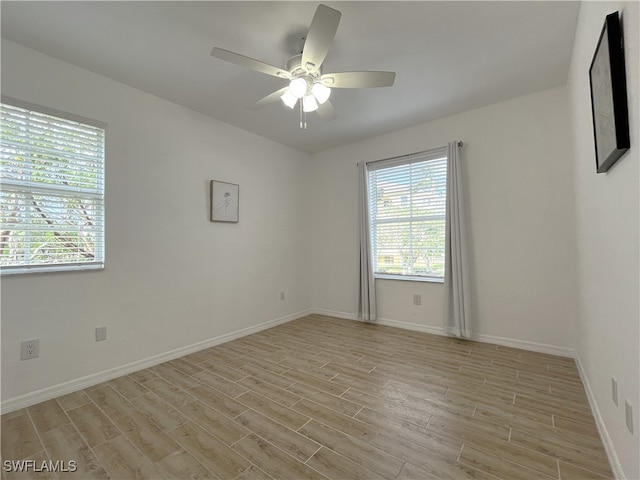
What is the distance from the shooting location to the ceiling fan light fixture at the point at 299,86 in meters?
1.91

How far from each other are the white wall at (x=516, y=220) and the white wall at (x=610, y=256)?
1.77 ft

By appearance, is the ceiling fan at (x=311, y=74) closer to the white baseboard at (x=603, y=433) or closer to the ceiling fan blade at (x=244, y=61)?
the ceiling fan blade at (x=244, y=61)

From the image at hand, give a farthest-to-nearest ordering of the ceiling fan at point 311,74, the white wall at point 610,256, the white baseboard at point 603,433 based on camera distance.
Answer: the ceiling fan at point 311,74
the white baseboard at point 603,433
the white wall at point 610,256

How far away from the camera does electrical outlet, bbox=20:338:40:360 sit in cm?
205

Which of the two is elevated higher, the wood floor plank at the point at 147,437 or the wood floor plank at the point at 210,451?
the wood floor plank at the point at 147,437

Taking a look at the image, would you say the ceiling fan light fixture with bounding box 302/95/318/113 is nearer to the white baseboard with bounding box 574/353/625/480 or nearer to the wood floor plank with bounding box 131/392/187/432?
the wood floor plank with bounding box 131/392/187/432

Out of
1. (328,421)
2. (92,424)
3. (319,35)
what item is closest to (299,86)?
(319,35)

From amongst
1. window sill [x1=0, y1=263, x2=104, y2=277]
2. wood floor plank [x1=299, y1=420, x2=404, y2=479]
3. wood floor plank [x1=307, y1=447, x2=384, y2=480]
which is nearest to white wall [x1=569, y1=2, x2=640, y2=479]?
wood floor plank [x1=299, y1=420, x2=404, y2=479]

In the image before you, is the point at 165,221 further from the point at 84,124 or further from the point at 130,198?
the point at 84,124

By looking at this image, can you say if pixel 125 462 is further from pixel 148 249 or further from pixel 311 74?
pixel 311 74

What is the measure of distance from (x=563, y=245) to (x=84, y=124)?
455cm

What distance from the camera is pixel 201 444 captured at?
1.63 m

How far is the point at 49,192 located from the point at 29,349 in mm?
1189

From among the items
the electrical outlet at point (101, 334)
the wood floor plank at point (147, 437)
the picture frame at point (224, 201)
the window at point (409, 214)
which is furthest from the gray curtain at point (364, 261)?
the electrical outlet at point (101, 334)
